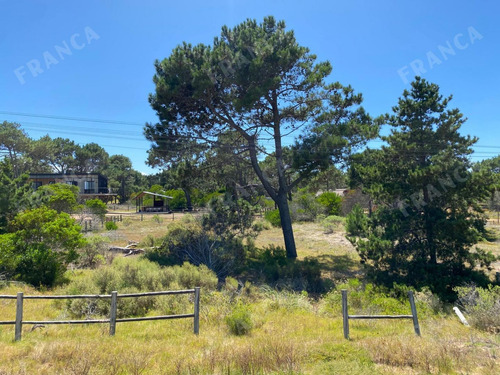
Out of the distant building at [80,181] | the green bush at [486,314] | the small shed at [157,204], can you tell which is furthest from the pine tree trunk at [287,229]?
the distant building at [80,181]

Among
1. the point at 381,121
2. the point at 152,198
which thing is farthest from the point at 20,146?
the point at 381,121

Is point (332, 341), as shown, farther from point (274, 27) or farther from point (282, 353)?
point (274, 27)

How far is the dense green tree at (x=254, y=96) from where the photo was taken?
13.7 metres

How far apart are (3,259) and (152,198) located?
41418mm

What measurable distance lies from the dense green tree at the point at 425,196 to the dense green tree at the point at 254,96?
9.21 feet

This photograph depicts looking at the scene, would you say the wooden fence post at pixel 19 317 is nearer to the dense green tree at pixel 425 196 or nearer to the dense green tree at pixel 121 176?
the dense green tree at pixel 425 196

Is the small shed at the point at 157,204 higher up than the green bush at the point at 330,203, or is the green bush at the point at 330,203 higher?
the small shed at the point at 157,204

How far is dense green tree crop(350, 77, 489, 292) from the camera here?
1015 cm

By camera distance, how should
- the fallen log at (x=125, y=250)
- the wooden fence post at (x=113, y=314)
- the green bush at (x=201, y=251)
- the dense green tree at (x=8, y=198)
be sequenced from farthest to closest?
1. the fallen log at (x=125, y=250)
2. the dense green tree at (x=8, y=198)
3. the green bush at (x=201, y=251)
4. the wooden fence post at (x=113, y=314)

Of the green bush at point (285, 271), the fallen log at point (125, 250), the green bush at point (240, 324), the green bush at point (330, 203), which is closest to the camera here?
the green bush at point (240, 324)

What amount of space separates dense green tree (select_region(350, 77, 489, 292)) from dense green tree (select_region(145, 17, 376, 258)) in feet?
9.21

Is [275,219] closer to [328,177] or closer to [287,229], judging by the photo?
[328,177]

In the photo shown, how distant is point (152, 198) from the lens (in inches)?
1999

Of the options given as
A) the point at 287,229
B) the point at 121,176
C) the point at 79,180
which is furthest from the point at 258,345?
the point at 121,176
